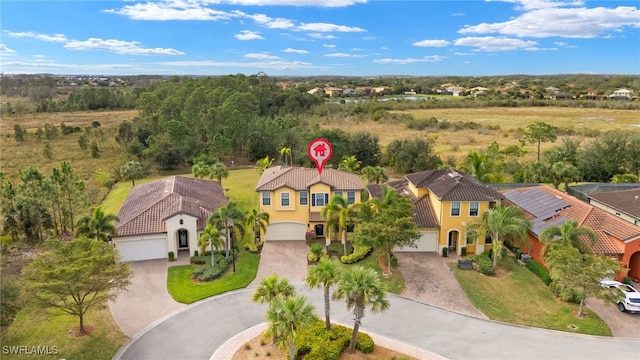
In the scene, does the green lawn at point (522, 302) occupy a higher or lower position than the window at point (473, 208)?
lower

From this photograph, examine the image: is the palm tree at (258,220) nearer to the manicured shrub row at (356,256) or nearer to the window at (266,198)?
the window at (266,198)

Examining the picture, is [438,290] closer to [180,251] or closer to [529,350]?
[529,350]

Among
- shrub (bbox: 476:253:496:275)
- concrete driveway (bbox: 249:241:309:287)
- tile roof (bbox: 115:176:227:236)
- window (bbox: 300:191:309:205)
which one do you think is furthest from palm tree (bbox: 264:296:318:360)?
window (bbox: 300:191:309:205)

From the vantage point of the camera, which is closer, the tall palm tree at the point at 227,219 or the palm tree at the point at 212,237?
the palm tree at the point at 212,237

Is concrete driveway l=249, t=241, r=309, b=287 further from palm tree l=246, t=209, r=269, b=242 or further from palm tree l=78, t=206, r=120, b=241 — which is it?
palm tree l=78, t=206, r=120, b=241

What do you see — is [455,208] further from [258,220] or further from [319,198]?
[258,220]

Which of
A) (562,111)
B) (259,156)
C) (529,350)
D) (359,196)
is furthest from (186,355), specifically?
(562,111)

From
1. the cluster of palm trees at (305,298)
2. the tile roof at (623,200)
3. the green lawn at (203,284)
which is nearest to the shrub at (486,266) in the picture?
the tile roof at (623,200)
